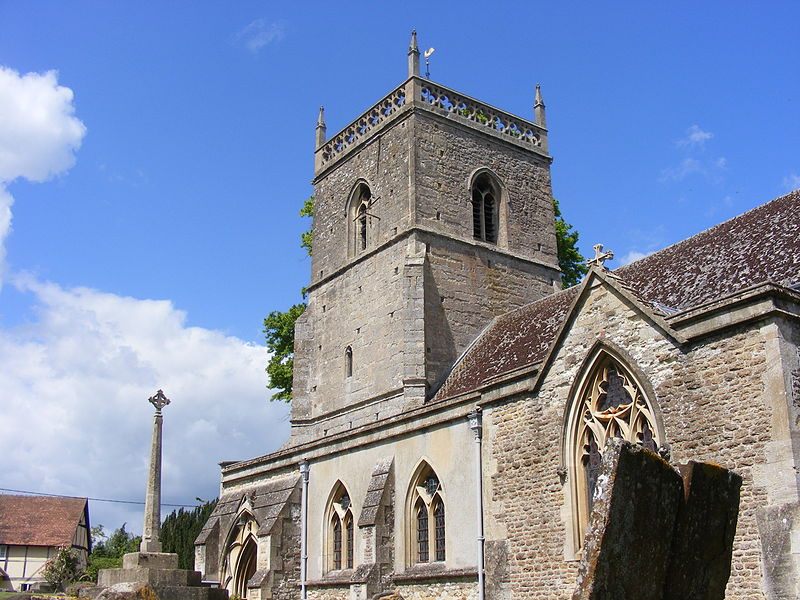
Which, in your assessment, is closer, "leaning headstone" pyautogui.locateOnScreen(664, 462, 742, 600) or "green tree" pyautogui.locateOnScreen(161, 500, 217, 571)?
"leaning headstone" pyautogui.locateOnScreen(664, 462, 742, 600)

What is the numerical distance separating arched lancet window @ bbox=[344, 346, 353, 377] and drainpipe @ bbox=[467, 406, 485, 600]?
8.90 meters

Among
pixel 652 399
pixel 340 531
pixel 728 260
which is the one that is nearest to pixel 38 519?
pixel 340 531

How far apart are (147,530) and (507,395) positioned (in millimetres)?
9324

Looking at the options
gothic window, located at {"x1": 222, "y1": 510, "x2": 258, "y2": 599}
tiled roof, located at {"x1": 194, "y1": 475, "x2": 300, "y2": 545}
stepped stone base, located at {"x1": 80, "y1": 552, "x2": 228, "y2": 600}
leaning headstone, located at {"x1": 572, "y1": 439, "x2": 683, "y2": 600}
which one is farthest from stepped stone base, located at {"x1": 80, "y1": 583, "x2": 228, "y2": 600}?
leaning headstone, located at {"x1": 572, "y1": 439, "x2": 683, "y2": 600}

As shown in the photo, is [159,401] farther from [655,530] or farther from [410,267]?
[655,530]

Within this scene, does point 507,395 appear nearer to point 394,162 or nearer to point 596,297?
point 596,297

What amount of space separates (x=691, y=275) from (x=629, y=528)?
13064mm

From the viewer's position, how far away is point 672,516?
508 centimetres

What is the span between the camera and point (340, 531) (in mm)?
21594

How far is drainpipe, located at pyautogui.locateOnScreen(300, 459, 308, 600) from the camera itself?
22.0 m

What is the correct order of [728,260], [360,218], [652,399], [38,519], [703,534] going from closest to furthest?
[703,534] < [652,399] < [728,260] < [360,218] < [38,519]

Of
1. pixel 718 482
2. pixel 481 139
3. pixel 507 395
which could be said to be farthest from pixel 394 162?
pixel 718 482

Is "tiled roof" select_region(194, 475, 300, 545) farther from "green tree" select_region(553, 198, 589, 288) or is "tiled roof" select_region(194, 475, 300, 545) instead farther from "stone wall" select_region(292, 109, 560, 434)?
"green tree" select_region(553, 198, 589, 288)

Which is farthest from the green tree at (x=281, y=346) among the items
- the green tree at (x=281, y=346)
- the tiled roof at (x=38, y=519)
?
the tiled roof at (x=38, y=519)
